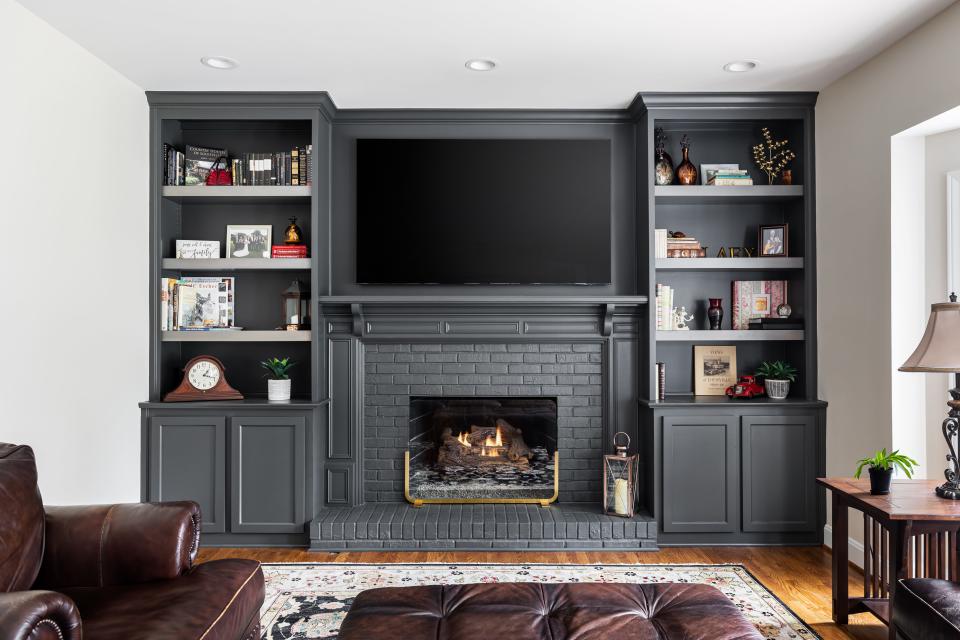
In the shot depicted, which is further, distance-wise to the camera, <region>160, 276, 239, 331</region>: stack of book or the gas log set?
the gas log set

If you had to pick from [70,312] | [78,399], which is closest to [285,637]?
[78,399]

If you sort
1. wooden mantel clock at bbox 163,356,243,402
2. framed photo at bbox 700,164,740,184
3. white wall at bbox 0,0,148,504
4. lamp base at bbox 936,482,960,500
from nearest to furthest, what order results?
1. lamp base at bbox 936,482,960,500
2. white wall at bbox 0,0,148,504
3. wooden mantel clock at bbox 163,356,243,402
4. framed photo at bbox 700,164,740,184

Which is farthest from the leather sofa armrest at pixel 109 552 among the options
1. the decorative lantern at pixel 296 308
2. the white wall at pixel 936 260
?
the white wall at pixel 936 260

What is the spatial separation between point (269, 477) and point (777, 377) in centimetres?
313

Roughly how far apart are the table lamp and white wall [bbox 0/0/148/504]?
11.8ft

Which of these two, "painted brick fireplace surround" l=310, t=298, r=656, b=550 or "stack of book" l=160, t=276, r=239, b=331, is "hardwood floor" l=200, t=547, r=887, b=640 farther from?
"stack of book" l=160, t=276, r=239, b=331

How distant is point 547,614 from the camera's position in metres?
1.97

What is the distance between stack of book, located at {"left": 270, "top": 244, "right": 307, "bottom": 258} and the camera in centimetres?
397

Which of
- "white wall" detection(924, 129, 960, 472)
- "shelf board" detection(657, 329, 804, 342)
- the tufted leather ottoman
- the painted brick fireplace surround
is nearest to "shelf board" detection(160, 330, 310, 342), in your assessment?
the painted brick fireplace surround

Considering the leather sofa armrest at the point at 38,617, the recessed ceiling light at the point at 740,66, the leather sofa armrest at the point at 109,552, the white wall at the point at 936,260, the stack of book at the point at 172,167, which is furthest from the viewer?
the stack of book at the point at 172,167

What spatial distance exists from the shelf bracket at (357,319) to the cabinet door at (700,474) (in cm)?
191

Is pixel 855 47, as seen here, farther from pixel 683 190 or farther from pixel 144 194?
pixel 144 194

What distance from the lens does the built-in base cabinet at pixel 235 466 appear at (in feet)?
12.3

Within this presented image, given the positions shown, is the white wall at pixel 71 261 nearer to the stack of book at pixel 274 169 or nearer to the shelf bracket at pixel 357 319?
the stack of book at pixel 274 169
